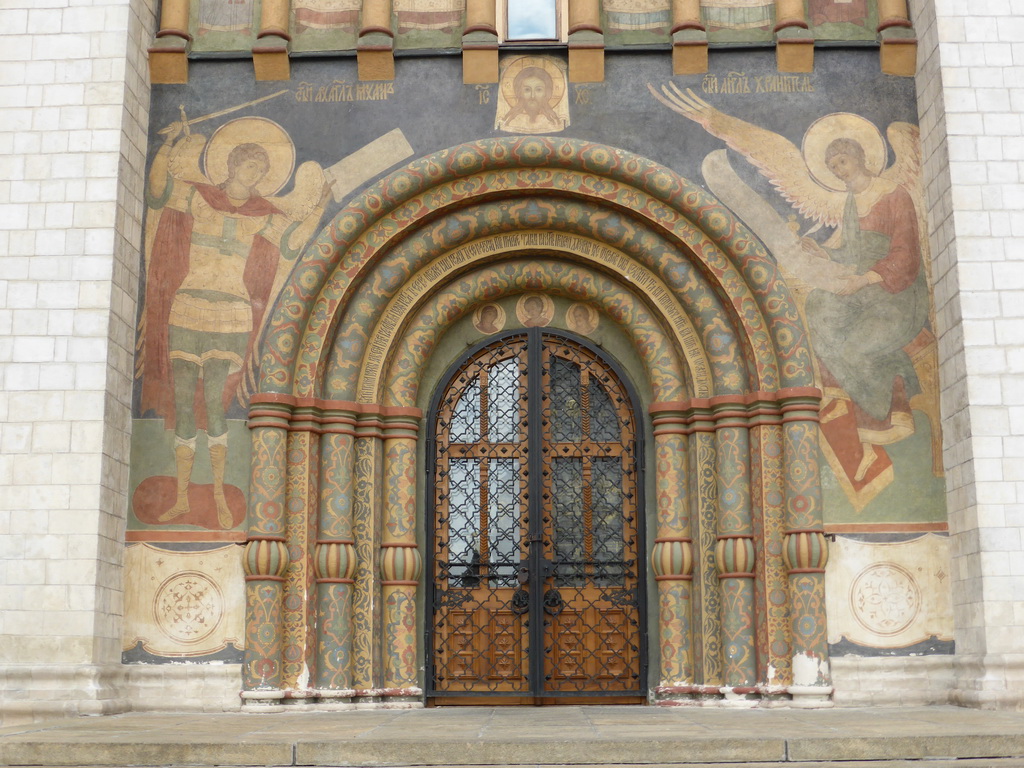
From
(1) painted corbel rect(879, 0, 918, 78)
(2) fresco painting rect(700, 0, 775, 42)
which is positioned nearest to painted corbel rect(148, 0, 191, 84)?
(2) fresco painting rect(700, 0, 775, 42)

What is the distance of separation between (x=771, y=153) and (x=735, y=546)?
3.16 metres

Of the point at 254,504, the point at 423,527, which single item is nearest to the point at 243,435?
the point at 254,504

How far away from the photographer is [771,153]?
9867 mm

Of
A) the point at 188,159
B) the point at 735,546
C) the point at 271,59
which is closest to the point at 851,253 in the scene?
the point at 735,546

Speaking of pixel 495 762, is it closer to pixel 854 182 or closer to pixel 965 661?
pixel 965 661

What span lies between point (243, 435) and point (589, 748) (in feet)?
14.2

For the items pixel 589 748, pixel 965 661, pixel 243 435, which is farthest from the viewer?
pixel 243 435

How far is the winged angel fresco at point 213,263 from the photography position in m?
9.60

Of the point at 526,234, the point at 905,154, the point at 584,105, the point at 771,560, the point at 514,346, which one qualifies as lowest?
the point at 771,560

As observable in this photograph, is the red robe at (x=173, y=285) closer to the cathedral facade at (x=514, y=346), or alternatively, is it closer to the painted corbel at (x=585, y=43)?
the cathedral facade at (x=514, y=346)

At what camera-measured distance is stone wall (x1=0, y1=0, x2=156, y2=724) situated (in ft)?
28.0

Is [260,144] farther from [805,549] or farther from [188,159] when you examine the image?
[805,549]

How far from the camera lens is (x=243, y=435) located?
31.4 ft

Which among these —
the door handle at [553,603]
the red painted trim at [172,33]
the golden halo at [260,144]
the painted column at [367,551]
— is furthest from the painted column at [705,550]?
the red painted trim at [172,33]
